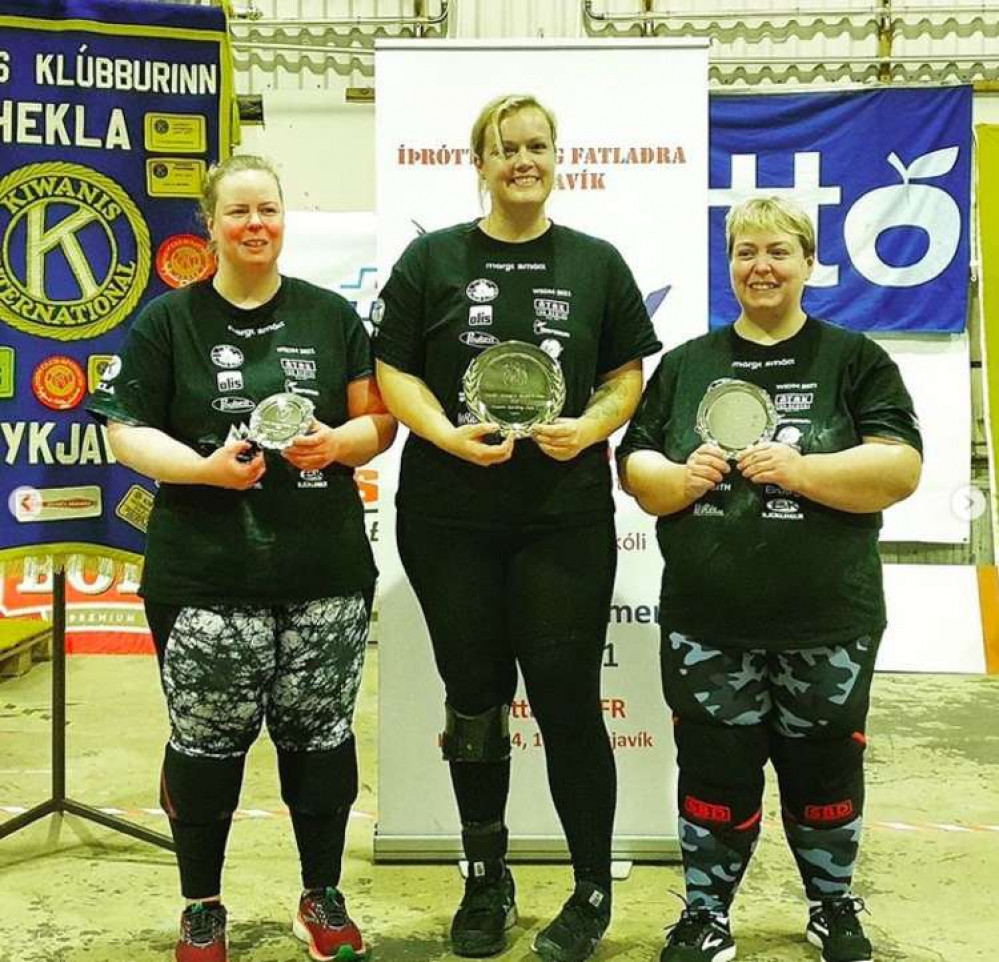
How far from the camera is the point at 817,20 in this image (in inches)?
215

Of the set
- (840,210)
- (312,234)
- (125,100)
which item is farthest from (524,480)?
(840,210)

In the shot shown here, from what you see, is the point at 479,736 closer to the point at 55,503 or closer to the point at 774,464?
the point at 774,464

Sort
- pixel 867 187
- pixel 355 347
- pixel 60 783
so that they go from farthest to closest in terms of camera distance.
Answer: pixel 867 187 < pixel 60 783 < pixel 355 347

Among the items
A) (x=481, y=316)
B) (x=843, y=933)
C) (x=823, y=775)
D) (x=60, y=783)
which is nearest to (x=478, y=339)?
(x=481, y=316)

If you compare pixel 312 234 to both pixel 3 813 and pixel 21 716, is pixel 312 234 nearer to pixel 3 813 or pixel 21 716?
pixel 21 716

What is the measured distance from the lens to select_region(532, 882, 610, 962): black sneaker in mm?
2145

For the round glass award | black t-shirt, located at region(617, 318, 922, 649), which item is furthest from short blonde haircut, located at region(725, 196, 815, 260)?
the round glass award

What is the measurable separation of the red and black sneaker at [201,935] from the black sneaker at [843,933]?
1.03 m

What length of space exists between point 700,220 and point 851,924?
55.9 inches

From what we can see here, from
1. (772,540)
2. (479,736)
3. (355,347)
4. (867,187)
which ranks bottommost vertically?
(479,736)

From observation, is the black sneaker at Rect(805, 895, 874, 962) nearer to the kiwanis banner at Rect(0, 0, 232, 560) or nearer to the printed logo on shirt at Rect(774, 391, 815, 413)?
the printed logo on shirt at Rect(774, 391, 815, 413)

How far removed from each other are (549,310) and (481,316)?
0.11 metres

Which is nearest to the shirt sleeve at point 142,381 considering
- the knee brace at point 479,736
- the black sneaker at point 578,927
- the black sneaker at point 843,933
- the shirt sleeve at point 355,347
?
the shirt sleeve at point 355,347

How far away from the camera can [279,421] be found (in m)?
1.92
